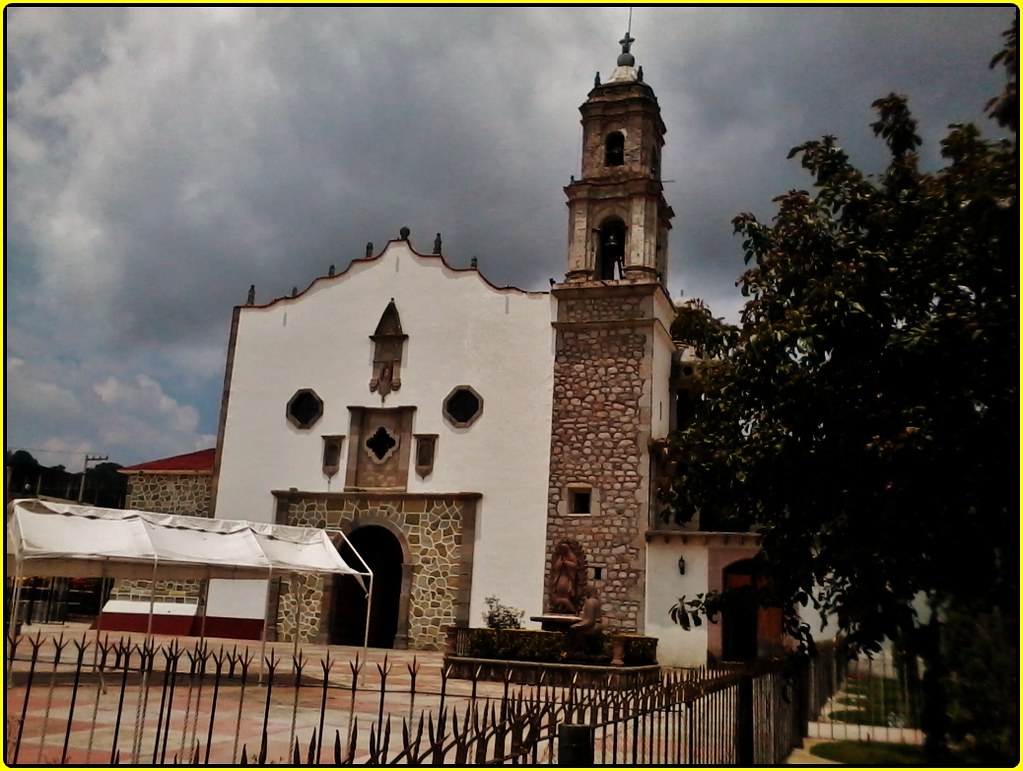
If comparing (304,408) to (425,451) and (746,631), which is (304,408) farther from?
(746,631)

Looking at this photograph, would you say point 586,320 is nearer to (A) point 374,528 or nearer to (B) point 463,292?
(B) point 463,292

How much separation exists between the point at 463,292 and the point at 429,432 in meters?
3.38

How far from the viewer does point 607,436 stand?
18.5 m

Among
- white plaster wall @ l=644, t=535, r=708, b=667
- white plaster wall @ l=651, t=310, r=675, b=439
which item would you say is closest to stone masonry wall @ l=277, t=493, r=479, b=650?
white plaster wall @ l=644, t=535, r=708, b=667

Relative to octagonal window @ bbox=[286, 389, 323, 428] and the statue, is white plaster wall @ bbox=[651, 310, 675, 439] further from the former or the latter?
octagonal window @ bbox=[286, 389, 323, 428]

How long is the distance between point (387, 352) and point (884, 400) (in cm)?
1614

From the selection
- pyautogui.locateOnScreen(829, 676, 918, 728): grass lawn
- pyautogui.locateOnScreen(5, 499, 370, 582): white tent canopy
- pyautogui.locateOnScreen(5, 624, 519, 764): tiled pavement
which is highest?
pyautogui.locateOnScreen(5, 499, 370, 582): white tent canopy

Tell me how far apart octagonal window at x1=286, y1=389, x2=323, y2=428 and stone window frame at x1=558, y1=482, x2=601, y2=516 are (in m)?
6.39

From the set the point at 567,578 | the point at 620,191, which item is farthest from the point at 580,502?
the point at 620,191

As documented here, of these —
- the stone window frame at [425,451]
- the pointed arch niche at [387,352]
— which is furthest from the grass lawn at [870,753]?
the pointed arch niche at [387,352]

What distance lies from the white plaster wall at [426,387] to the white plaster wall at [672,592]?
7.52 feet

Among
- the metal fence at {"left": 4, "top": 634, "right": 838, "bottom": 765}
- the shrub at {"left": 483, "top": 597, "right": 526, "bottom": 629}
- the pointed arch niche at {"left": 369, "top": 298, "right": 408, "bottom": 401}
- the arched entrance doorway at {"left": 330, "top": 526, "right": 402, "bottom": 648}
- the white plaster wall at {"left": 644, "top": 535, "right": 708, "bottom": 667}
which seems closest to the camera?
the metal fence at {"left": 4, "top": 634, "right": 838, "bottom": 765}

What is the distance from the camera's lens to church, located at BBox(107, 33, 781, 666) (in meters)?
17.9

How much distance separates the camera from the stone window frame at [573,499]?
18.2 meters
